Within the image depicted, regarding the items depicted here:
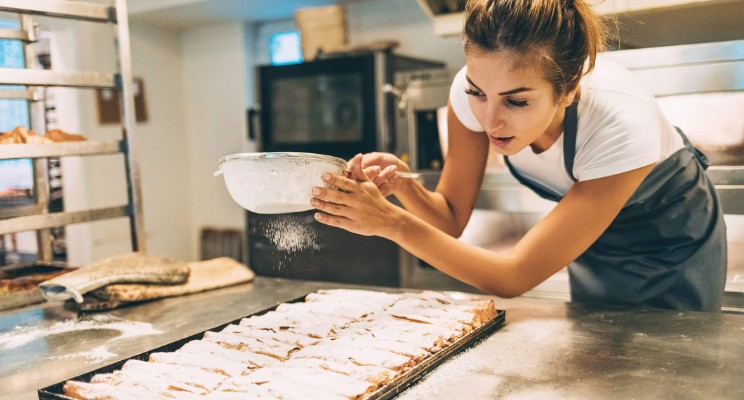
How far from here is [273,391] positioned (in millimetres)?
978

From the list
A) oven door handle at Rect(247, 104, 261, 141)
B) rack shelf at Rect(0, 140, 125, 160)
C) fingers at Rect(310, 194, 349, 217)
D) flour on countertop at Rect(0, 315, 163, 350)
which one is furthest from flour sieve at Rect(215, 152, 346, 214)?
oven door handle at Rect(247, 104, 261, 141)

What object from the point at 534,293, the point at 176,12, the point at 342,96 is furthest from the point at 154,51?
the point at 534,293

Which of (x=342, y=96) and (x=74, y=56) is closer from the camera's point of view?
(x=342, y=96)

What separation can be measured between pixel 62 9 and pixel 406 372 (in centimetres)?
144

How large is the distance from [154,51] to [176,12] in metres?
0.54

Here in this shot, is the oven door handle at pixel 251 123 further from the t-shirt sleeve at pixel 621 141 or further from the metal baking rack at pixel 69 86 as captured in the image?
the t-shirt sleeve at pixel 621 141

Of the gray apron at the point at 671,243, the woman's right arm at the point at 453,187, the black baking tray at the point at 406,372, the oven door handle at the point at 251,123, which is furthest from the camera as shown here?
the oven door handle at the point at 251,123

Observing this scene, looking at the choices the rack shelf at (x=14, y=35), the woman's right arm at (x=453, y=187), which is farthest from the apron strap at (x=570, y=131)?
the rack shelf at (x=14, y=35)

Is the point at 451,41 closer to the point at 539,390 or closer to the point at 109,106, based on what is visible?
the point at 109,106

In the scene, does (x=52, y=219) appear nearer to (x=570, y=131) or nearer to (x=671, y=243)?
(x=570, y=131)

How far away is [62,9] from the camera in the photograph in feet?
5.83

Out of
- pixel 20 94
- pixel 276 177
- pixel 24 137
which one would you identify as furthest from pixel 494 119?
pixel 20 94

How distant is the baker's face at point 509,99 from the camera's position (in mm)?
1247

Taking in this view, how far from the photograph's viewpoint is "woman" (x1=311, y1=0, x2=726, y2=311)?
126 centimetres
